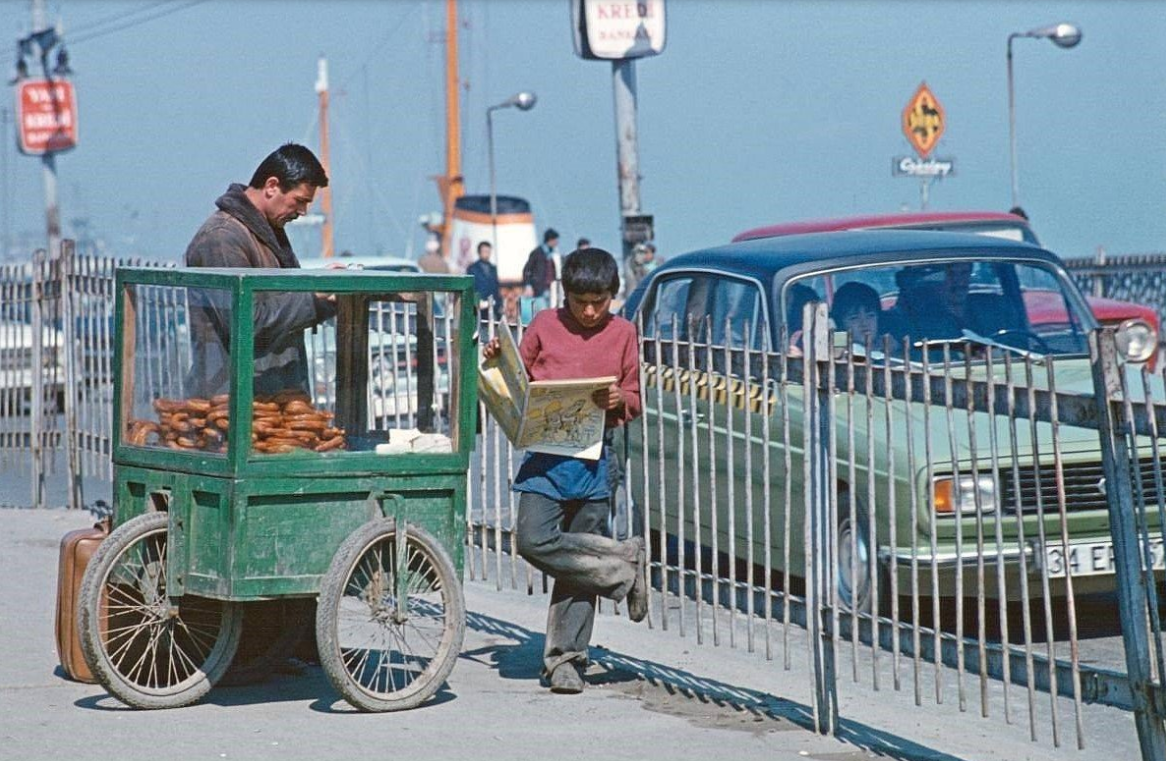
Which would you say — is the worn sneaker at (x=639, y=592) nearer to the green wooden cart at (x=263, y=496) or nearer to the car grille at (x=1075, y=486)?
the green wooden cart at (x=263, y=496)

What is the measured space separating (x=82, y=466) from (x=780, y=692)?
7.39 m

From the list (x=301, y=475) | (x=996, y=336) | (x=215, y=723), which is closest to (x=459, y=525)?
(x=301, y=475)

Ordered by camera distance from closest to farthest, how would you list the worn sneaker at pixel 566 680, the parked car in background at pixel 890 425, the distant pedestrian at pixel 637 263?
the parked car in background at pixel 890 425 < the worn sneaker at pixel 566 680 < the distant pedestrian at pixel 637 263

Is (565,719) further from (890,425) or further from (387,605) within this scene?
(890,425)

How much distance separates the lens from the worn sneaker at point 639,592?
25.3 feet

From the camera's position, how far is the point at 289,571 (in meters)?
7.21

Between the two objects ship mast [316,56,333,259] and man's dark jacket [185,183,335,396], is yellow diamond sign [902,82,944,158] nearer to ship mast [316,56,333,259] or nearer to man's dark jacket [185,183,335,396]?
man's dark jacket [185,183,335,396]

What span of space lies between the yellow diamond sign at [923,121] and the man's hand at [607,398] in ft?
80.1

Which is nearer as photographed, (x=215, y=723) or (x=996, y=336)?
(x=215, y=723)

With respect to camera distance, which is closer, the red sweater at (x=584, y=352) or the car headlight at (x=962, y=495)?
the red sweater at (x=584, y=352)

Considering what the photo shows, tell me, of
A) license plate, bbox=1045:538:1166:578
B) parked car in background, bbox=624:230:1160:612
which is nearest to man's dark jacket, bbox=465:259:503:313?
parked car in background, bbox=624:230:1160:612

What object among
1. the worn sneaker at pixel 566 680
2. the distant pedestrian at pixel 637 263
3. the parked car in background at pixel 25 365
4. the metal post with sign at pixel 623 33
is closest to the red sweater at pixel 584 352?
the worn sneaker at pixel 566 680

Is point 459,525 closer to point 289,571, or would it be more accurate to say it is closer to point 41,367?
point 289,571

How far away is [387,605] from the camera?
734 centimetres
